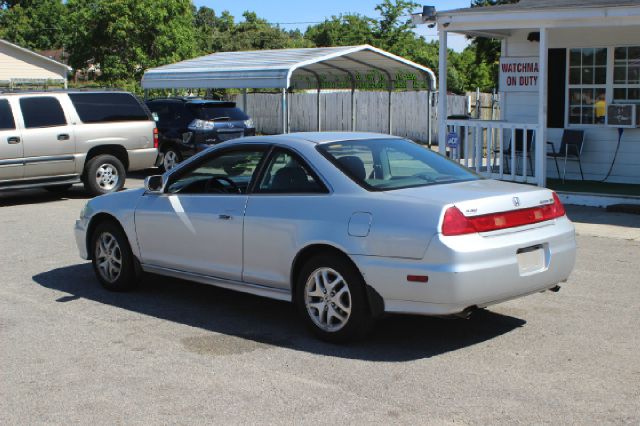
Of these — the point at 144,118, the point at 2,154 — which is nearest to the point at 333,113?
the point at 144,118

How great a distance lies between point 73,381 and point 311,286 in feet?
5.82

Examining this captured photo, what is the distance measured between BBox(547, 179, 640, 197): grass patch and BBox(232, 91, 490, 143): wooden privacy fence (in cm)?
1387

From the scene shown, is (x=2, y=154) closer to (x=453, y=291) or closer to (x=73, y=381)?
(x=73, y=381)

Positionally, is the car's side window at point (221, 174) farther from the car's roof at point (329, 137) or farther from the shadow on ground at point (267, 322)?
the shadow on ground at point (267, 322)

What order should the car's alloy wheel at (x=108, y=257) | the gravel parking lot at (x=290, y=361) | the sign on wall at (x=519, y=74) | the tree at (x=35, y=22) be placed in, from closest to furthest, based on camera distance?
1. the gravel parking lot at (x=290, y=361)
2. the car's alloy wheel at (x=108, y=257)
3. the sign on wall at (x=519, y=74)
4. the tree at (x=35, y=22)

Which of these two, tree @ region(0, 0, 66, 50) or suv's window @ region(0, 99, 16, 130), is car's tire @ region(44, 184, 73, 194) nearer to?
suv's window @ region(0, 99, 16, 130)

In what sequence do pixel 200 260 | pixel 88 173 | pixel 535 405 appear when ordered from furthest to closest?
pixel 88 173
pixel 200 260
pixel 535 405

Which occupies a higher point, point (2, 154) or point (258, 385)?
point (2, 154)

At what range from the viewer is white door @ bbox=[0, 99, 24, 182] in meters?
14.1

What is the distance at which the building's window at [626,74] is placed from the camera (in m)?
15.2

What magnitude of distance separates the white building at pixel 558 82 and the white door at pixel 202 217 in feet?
27.0

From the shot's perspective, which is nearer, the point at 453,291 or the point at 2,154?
the point at 453,291

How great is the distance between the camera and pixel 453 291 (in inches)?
226

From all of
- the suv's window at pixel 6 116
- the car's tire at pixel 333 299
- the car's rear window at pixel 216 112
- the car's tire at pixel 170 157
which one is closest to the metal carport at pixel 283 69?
the car's rear window at pixel 216 112
